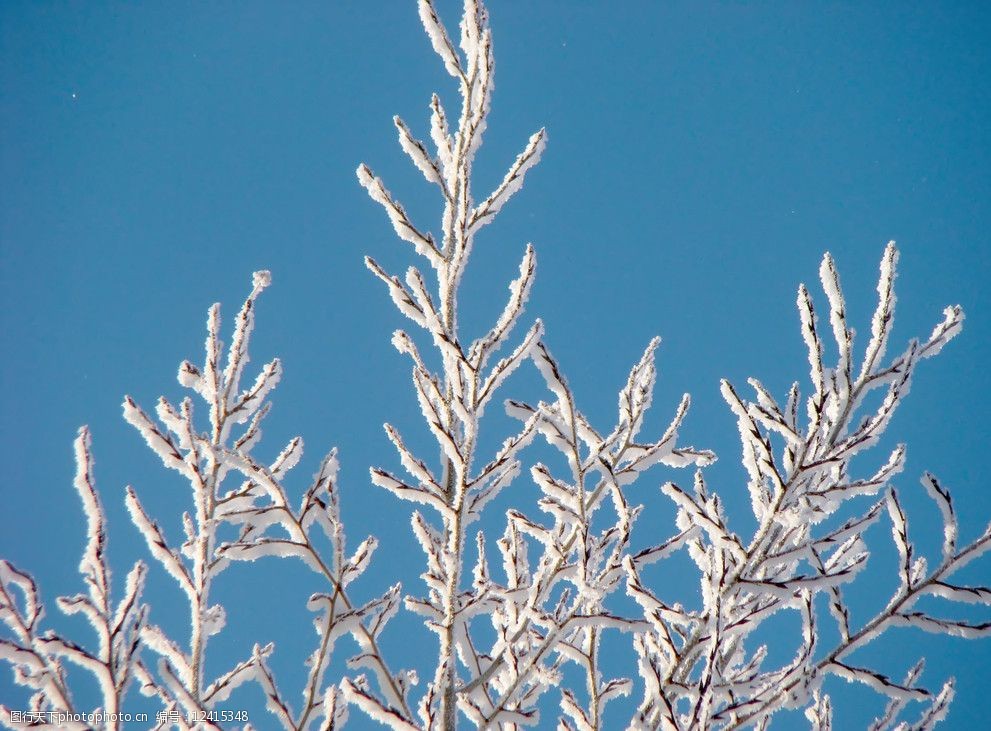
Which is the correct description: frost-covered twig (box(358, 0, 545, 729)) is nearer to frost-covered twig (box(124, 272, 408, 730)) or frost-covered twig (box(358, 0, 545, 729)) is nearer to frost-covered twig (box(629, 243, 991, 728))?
frost-covered twig (box(124, 272, 408, 730))

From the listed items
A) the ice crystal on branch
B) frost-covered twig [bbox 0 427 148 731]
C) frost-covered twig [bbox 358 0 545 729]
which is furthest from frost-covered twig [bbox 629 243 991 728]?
frost-covered twig [bbox 0 427 148 731]

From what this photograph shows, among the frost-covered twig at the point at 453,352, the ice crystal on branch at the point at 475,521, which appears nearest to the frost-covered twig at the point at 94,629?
the ice crystal on branch at the point at 475,521

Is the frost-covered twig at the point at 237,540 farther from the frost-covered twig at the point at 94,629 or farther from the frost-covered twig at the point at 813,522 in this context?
the frost-covered twig at the point at 813,522

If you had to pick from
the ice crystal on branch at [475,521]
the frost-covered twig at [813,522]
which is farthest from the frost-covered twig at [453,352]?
the frost-covered twig at [813,522]

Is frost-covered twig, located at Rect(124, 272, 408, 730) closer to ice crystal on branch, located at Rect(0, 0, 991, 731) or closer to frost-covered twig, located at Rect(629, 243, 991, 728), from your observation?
ice crystal on branch, located at Rect(0, 0, 991, 731)

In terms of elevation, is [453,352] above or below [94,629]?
above

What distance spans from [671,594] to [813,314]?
26275 millimetres

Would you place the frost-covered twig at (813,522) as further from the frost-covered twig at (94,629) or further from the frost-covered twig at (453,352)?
the frost-covered twig at (94,629)

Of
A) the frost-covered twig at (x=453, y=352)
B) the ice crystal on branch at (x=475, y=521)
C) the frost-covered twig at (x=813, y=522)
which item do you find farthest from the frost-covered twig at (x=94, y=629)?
the frost-covered twig at (x=813, y=522)

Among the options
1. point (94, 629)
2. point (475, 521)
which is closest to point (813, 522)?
point (475, 521)

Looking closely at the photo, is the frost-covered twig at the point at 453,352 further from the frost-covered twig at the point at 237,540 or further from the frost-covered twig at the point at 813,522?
the frost-covered twig at the point at 813,522

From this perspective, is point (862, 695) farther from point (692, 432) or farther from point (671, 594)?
point (692, 432)

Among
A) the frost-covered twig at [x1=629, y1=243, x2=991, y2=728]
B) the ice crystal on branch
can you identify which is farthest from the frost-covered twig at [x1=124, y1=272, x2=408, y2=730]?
the frost-covered twig at [x1=629, y1=243, x2=991, y2=728]

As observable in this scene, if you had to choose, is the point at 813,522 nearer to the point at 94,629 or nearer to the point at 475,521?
the point at 475,521
